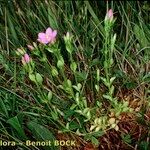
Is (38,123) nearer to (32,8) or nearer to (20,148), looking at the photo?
(20,148)

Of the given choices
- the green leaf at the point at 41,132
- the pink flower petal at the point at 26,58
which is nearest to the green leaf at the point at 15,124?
the green leaf at the point at 41,132

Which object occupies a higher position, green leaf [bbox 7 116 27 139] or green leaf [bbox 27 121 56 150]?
green leaf [bbox 7 116 27 139]

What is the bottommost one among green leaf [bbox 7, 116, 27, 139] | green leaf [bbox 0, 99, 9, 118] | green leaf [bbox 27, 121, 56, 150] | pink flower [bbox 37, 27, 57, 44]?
green leaf [bbox 27, 121, 56, 150]

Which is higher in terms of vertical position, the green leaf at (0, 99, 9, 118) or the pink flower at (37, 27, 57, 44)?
the pink flower at (37, 27, 57, 44)

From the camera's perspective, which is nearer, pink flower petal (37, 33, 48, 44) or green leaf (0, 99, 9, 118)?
pink flower petal (37, 33, 48, 44)

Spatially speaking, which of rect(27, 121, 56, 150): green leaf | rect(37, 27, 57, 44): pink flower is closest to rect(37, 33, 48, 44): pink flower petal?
rect(37, 27, 57, 44): pink flower

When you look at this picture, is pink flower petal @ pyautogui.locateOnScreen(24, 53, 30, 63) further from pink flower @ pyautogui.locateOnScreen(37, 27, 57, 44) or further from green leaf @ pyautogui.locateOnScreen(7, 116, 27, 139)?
green leaf @ pyautogui.locateOnScreen(7, 116, 27, 139)

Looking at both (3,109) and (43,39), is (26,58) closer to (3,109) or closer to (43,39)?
(43,39)

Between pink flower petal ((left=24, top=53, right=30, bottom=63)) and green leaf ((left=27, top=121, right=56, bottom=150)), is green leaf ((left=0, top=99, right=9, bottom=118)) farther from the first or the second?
pink flower petal ((left=24, top=53, right=30, bottom=63))

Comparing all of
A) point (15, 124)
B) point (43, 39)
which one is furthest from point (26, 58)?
point (15, 124)

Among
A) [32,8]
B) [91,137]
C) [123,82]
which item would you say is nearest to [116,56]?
[123,82]

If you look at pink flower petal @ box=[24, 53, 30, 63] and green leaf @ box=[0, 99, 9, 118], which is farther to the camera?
green leaf @ box=[0, 99, 9, 118]

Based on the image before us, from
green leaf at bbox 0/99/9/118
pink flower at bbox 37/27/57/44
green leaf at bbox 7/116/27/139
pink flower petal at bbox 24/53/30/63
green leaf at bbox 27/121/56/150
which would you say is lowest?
green leaf at bbox 27/121/56/150
